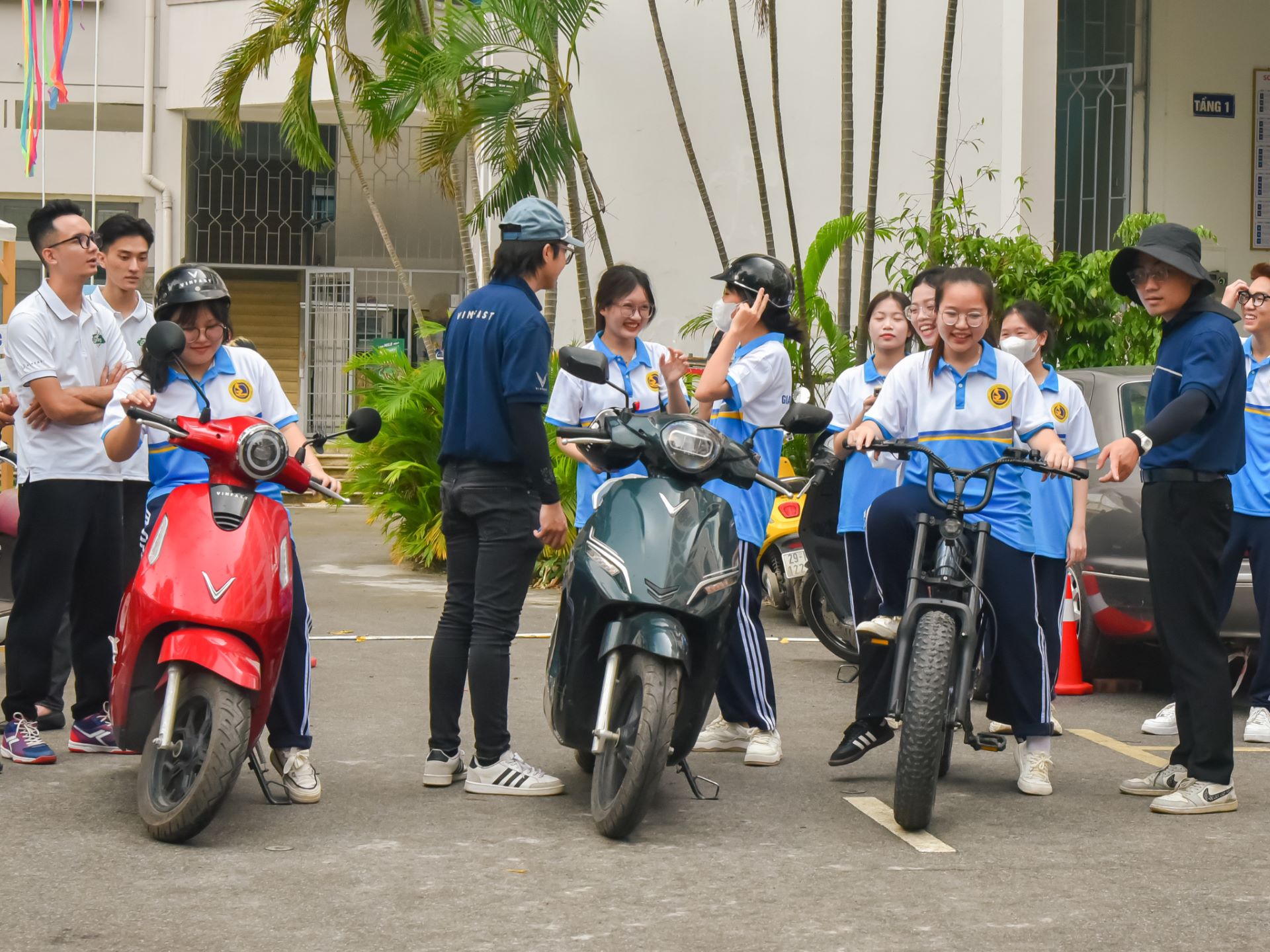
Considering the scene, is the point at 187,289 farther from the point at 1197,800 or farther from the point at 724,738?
the point at 1197,800

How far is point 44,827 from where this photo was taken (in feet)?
16.4

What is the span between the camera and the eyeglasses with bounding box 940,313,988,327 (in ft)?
18.3

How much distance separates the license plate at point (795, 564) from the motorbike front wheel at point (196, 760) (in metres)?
4.06

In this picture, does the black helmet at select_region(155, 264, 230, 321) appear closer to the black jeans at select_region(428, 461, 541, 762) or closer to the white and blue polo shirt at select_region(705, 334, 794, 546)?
the black jeans at select_region(428, 461, 541, 762)

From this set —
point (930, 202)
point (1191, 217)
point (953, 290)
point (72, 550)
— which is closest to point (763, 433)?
point (953, 290)

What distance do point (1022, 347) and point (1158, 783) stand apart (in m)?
1.83

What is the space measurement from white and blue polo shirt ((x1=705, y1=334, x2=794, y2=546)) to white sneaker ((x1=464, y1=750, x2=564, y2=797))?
47.2 inches

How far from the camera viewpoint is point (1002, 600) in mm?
5605

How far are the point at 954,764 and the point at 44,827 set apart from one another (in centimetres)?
325

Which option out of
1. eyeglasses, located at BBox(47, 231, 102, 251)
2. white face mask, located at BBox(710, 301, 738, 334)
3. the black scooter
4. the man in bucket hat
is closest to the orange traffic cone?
the man in bucket hat

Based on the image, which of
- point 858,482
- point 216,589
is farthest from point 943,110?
point 216,589

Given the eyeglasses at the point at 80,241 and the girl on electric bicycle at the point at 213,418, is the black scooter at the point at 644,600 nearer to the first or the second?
the girl on electric bicycle at the point at 213,418

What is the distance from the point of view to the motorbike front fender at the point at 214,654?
4.73 metres

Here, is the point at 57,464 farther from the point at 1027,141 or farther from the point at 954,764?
the point at 1027,141
